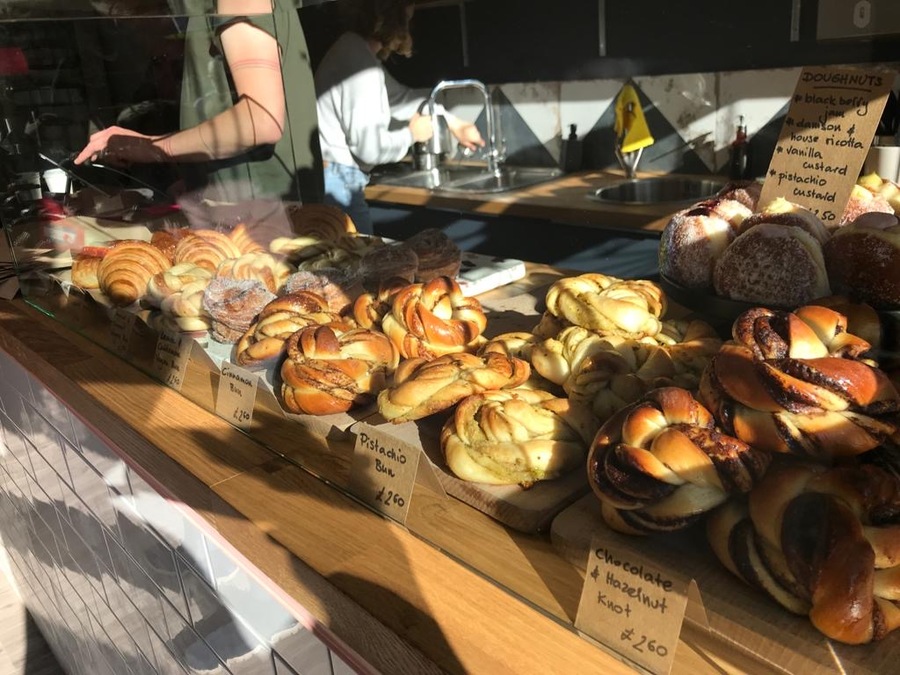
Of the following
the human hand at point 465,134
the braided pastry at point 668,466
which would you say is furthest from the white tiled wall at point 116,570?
the human hand at point 465,134

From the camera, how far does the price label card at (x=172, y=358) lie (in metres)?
1.29

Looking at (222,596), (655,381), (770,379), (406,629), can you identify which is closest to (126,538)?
(222,596)

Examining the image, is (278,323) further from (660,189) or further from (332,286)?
(660,189)

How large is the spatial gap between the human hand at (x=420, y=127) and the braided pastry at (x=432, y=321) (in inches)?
57.4

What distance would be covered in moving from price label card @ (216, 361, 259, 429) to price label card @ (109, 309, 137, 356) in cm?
40

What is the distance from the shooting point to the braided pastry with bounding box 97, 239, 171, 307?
60.7 inches

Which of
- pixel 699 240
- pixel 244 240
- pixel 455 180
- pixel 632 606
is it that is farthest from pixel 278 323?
pixel 455 180

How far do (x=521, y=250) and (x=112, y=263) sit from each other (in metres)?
1.71

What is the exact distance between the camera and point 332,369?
1060 millimetres

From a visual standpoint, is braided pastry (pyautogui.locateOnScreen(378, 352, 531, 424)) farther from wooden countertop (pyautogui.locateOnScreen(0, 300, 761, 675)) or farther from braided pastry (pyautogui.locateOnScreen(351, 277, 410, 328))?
braided pastry (pyautogui.locateOnScreen(351, 277, 410, 328))

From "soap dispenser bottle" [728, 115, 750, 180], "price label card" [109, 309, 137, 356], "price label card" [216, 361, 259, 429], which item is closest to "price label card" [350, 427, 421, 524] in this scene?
"price label card" [216, 361, 259, 429]

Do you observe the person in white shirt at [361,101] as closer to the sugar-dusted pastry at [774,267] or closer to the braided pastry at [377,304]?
the braided pastry at [377,304]

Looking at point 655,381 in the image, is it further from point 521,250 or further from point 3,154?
point 521,250

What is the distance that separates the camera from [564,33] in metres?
3.48
